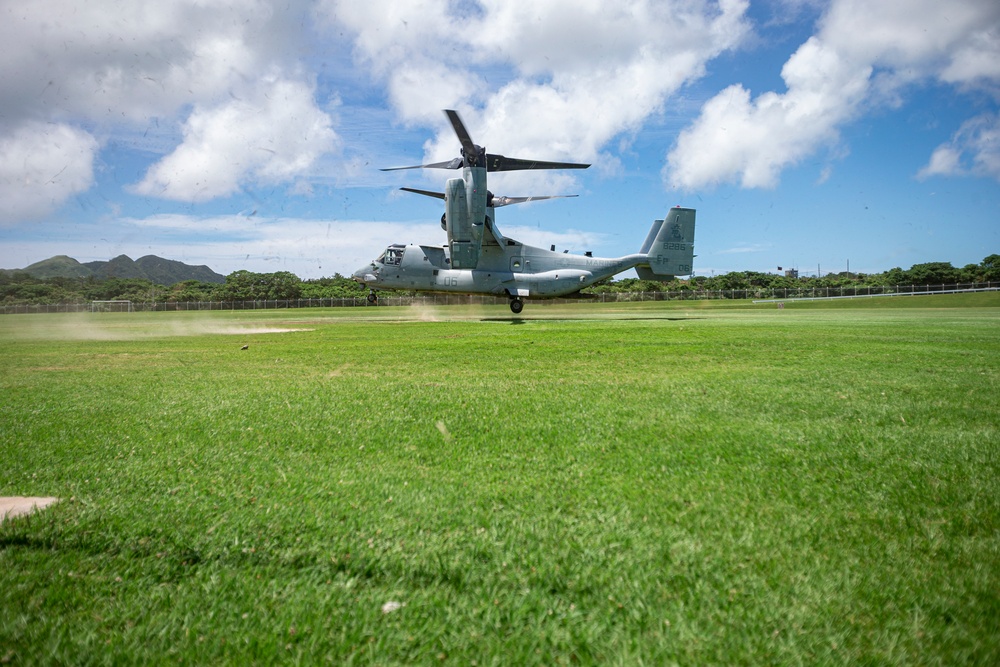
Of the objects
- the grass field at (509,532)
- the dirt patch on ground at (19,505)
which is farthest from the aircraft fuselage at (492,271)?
the dirt patch on ground at (19,505)

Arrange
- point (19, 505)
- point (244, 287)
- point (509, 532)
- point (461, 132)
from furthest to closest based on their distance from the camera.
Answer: point (244, 287) < point (461, 132) < point (19, 505) < point (509, 532)

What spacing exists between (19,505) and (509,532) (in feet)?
7.85

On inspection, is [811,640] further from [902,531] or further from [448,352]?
[448,352]

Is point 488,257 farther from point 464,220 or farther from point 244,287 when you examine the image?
point 244,287

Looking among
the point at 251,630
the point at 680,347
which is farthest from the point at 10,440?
the point at 680,347

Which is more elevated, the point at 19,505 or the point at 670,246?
the point at 670,246

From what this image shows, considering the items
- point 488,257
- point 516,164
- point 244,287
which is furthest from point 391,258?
point 244,287

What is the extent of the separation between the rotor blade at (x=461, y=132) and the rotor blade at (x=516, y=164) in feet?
6.37

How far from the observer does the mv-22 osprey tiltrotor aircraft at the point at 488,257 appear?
1024 inches

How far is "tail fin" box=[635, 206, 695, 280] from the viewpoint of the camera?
107ft

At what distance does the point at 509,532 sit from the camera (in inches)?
89.4

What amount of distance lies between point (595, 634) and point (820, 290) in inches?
3854

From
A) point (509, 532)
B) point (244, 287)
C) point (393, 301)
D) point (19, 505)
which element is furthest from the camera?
point (244, 287)

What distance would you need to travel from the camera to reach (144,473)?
3.08 metres
